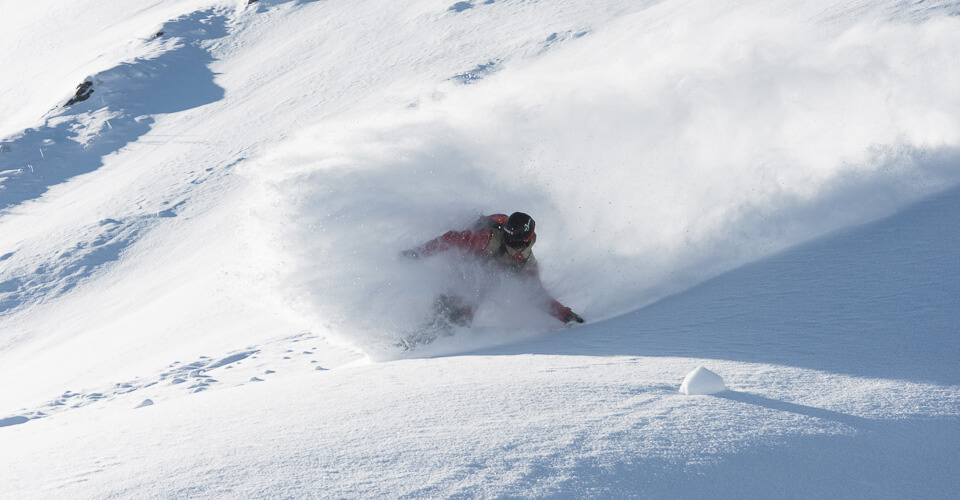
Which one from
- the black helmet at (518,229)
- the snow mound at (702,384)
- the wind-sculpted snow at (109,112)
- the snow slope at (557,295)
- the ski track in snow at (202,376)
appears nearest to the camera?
the snow slope at (557,295)

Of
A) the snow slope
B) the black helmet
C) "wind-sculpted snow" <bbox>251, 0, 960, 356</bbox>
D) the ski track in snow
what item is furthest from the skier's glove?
the ski track in snow

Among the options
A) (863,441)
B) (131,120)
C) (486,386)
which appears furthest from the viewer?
(131,120)

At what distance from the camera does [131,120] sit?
60.6 feet

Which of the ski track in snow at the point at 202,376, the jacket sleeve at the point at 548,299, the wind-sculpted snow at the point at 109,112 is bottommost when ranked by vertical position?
the ski track in snow at the point at 202,376

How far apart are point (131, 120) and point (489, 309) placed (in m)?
16.3

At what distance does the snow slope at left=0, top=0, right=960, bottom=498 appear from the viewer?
2.74m

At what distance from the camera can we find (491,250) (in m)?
5.71

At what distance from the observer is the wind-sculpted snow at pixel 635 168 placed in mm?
5676

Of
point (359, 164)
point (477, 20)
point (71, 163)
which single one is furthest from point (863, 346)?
point (477, 20)

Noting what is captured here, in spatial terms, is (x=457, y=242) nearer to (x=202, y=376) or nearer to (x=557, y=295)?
(x=557, y=295)

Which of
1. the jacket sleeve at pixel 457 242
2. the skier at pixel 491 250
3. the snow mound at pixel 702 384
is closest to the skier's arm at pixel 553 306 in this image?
the skier at pixel 491 250

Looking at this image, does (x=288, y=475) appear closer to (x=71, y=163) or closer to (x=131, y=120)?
(x=71, y=163)

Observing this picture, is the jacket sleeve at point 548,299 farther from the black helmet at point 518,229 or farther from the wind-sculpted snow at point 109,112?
the wind-sculpted snow at point 109,112

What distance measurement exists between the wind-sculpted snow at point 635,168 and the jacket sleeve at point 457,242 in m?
0.22
